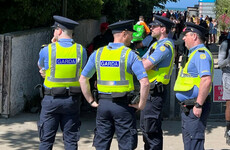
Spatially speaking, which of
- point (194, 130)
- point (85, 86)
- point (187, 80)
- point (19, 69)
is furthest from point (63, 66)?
point (19, 69)

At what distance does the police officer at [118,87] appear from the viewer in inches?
211

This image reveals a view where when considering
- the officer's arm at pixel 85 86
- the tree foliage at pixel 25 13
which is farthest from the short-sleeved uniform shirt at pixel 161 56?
the tree foliage at pixel 25 13

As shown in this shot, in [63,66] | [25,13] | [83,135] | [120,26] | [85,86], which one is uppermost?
[25,13]

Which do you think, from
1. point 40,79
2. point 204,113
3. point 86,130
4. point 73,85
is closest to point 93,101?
point 73,85

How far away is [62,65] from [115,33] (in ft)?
2.61

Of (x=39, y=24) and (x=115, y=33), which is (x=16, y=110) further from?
(x=115, y=33)

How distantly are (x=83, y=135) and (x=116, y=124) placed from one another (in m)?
2.98

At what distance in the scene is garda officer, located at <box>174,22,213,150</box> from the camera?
18.2 feet

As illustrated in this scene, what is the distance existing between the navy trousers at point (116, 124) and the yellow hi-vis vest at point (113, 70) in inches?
6.9

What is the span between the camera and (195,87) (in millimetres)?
5730

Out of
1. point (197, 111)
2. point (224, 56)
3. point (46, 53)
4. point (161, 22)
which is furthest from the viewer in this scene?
point (224, 56)

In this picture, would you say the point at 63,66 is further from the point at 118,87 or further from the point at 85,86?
the point at 118,87

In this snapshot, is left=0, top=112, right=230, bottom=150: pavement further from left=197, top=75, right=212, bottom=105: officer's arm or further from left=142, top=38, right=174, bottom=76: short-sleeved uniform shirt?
left=197, top=75, right=212, bottom=105: officer's arm

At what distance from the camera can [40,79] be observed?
10.9 m
